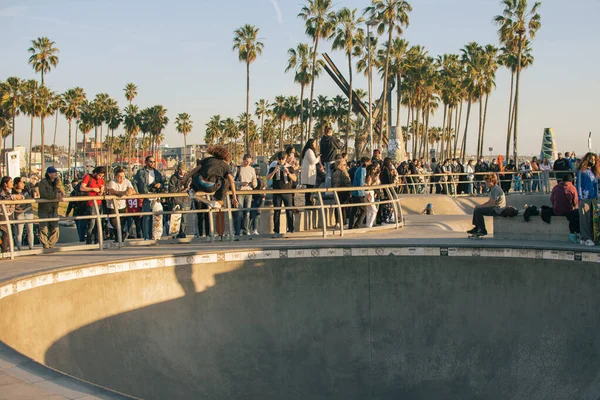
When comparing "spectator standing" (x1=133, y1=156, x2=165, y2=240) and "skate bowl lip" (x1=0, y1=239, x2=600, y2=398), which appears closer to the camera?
"skate bowl lip" (x1=0, y1=239, x2=600, y2=398)

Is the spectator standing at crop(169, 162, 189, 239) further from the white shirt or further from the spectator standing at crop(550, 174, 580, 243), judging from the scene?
the spectator standing at crop(550, 174, 580, 243)

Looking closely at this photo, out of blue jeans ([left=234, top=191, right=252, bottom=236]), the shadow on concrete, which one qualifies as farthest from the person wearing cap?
blue jeans ([left=234, top=191, right=252, bottom=236])

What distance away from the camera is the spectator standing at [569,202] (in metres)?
11.5

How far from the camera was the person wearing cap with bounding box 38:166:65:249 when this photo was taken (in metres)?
11.4

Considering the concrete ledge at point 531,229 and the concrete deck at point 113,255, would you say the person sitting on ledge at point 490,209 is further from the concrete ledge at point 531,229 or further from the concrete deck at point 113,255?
the concrete deck at point 113,255

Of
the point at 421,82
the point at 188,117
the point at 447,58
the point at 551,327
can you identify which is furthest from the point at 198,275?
the point at 188,117

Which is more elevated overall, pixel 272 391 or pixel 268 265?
pixel 268 265

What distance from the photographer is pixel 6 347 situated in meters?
5.80

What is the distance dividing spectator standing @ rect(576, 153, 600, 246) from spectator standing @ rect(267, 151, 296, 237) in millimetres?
5678

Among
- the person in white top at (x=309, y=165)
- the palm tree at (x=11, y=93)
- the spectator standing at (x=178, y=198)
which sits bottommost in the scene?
the spectator standing at (x=178, y=198)

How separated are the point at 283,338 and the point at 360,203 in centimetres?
419

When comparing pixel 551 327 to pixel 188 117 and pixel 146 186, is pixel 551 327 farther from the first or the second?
pixel 188 117

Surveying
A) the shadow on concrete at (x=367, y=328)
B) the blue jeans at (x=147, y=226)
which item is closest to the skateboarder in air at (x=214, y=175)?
the shadow on concrete at (x=367, y=328)

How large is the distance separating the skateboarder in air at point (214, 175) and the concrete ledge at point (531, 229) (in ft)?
16.6
